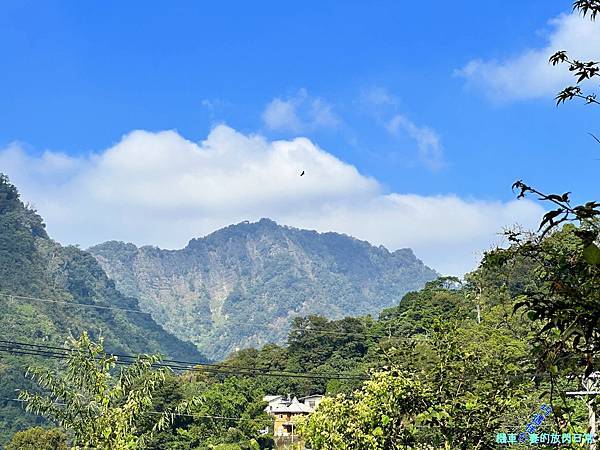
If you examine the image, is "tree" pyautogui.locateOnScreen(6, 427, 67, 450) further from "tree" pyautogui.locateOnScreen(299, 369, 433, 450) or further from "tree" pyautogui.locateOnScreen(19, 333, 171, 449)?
"tree" pyautogui.locateOnScreen(19, 333, 171, 449)

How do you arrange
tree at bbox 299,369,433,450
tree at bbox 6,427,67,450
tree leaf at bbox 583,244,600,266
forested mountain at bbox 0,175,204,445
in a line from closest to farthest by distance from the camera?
1. tree leaf at bbox 583,244,600,266
2. tree at bbox 299,369,433,450
3. tree at bbox 6,427,67,450
4. forested mountain at bbox 0,175,204,445

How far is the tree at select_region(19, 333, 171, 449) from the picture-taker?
1028cm

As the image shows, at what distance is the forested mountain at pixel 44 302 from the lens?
86.0 metres

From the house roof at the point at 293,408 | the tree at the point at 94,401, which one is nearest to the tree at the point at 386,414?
the tree at the point at 94,401

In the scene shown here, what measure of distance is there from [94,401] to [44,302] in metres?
113

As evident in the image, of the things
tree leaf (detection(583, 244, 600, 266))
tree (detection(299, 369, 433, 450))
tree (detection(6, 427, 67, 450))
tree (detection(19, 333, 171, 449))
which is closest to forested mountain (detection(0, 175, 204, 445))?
tree (detection(6, 427, 67, 450))

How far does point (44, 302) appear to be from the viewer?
384 feet

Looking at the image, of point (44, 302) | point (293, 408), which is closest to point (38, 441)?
point (293, 408)

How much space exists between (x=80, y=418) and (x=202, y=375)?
54833 mm

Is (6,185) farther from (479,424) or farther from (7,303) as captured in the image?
(479,424)

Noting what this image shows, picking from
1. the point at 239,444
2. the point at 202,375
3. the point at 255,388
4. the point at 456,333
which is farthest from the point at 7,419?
the point at 456,333

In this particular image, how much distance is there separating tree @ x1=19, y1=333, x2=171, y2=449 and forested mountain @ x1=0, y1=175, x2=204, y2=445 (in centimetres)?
6556

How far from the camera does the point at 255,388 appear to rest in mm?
56781

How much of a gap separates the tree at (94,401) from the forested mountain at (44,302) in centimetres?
6556
